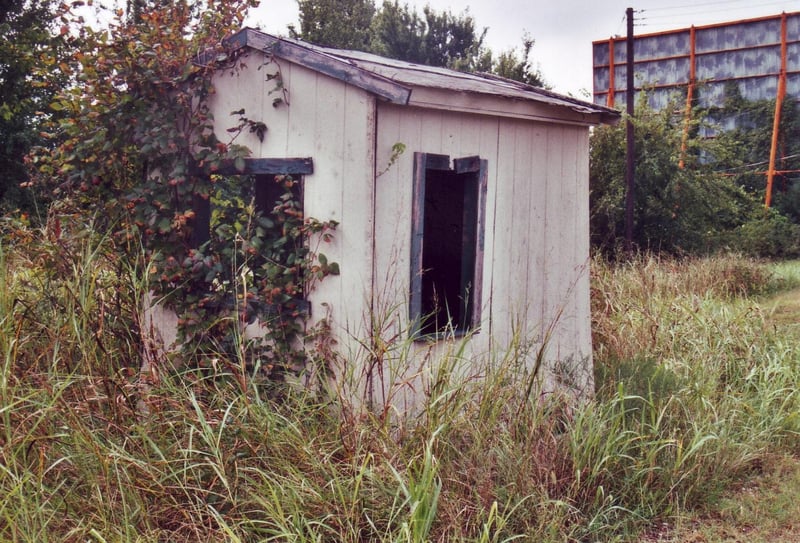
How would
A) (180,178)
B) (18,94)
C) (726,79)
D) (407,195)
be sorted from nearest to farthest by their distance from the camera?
1. (407,195)
2. (180,178)
3. (18,94)
4. (726,79)

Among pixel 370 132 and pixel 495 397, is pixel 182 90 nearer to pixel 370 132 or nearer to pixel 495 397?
pixel 370 132

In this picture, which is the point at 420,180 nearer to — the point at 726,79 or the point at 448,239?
the point at 448,239

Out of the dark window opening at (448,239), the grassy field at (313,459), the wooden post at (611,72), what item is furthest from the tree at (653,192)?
the grassy field at (313,459)

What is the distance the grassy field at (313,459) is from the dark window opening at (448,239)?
76cm

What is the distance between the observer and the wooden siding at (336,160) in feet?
16.4

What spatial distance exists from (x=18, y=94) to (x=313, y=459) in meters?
12.8

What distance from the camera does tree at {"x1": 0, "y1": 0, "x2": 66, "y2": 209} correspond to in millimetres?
13195

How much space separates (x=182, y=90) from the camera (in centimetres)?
580

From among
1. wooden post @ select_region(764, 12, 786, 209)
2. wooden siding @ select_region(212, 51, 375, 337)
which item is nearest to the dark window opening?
wooden siding @ select_region(212, 51, 375, 337)

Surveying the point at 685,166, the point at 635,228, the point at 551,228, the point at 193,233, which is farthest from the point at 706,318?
the point at 685,166

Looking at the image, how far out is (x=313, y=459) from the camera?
389 cm

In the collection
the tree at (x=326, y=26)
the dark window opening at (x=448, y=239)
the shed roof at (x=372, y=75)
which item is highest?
the tree at (x=326, y=26)

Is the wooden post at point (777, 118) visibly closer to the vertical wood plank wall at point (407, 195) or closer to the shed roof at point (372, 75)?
the vertical wood plank wall at point (407, 195)

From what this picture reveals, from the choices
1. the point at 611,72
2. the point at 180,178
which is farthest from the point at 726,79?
Result: the point at 180,178
